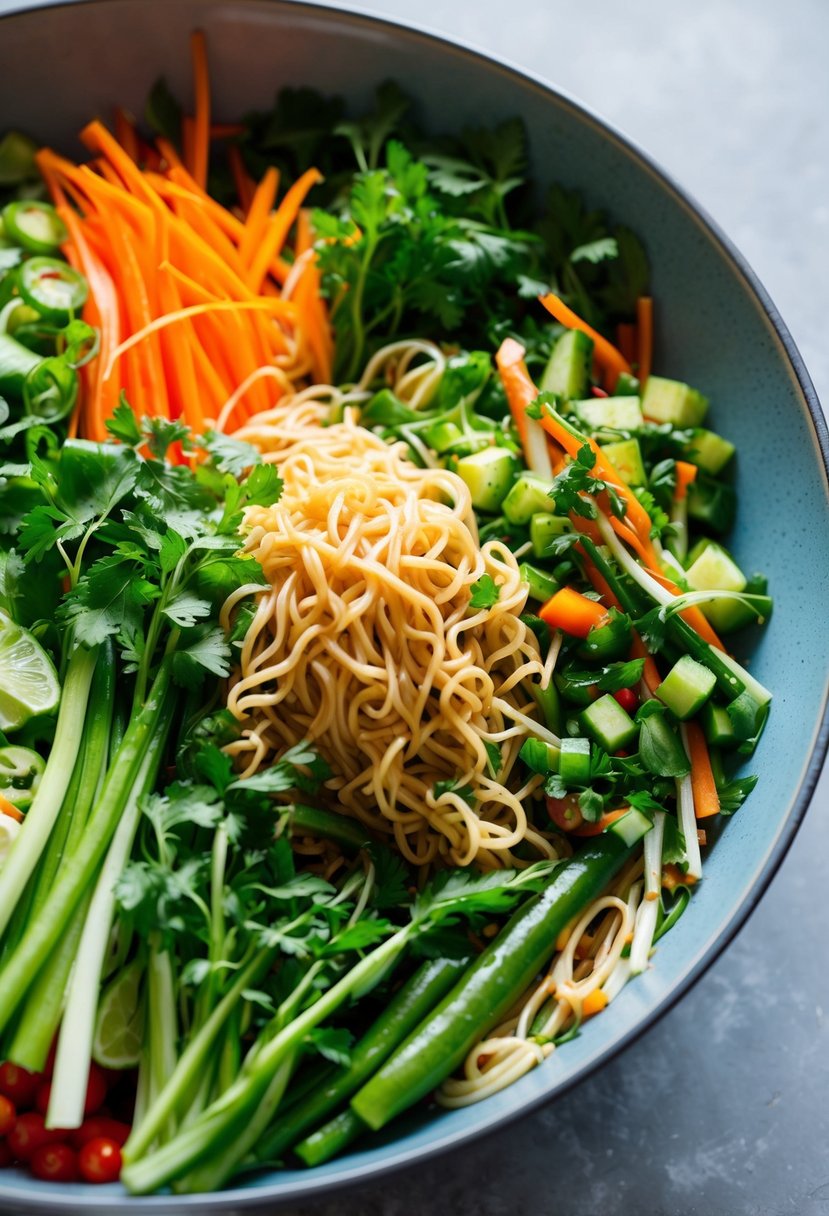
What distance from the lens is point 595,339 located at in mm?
2834

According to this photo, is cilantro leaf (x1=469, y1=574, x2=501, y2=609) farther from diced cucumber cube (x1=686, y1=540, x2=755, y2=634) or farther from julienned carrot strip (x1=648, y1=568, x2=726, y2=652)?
diced cucumber cube (x1=686, y1=540, x2=755, y2=634)

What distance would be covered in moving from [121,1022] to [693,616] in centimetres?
147

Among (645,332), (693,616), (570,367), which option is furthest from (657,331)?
(693,616)

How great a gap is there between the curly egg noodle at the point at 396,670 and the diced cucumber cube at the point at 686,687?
0.28m

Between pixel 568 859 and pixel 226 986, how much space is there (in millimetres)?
742

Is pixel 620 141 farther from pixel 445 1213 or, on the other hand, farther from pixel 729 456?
pixel 445 1213

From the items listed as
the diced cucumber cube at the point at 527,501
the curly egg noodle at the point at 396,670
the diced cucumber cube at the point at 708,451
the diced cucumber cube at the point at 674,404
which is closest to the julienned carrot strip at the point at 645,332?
the diced cucumber cube at the point at 674,404

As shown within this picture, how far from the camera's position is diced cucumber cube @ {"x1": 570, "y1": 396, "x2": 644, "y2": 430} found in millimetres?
2703

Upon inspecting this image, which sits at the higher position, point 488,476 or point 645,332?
point 645,332

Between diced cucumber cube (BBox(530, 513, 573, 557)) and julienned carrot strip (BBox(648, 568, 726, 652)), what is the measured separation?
8.6 inches

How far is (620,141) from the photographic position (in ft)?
9.19

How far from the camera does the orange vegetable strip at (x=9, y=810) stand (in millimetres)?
2209

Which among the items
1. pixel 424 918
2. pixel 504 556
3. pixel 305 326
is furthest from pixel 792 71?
pixel 424 918

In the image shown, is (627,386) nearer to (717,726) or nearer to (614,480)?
(614,480)
